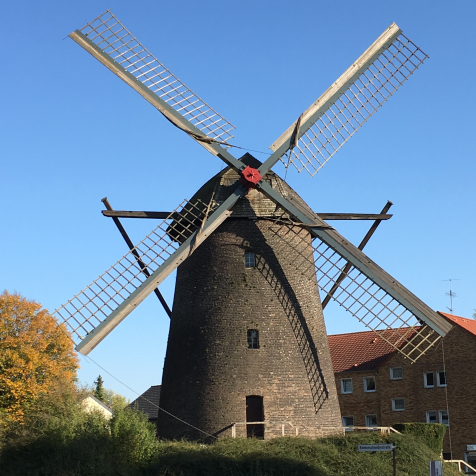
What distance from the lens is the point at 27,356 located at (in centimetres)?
3123

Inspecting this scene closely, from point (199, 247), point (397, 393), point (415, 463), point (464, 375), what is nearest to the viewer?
point (415, 463)

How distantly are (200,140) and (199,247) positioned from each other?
3.03 metres

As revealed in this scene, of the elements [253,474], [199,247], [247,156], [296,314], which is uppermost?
[247,156]

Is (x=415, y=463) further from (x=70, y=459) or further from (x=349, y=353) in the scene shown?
(x=349, y=353)

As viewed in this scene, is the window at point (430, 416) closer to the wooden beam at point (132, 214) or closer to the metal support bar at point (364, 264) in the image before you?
the metal support bar at point (364, 264)

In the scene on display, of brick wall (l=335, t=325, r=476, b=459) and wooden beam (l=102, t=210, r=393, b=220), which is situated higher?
wooden beam (l=102, t=210, r=393, b=220)

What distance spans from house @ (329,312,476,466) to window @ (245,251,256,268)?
42.2 ft

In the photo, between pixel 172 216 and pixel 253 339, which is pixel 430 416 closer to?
pixel 253 339

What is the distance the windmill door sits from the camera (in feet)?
61.1

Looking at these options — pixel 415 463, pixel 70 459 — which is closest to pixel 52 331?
pixel 70 459

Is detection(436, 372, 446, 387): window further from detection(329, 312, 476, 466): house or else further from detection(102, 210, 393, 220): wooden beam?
detection(102, 210, 393, 220): wooden beam

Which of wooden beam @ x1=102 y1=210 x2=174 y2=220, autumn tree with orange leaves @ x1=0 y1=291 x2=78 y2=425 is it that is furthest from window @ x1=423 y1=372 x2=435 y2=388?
wooden beam @ x1=102 y1=210 x2=174 y2=220

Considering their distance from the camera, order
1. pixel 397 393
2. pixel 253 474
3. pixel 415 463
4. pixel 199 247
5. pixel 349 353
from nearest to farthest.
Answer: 1. pixel 253 474
2. pixel 415 463
3. pixel 199 247
4. pixel 397 393
5. pixel 349 353

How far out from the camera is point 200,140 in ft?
63.6
